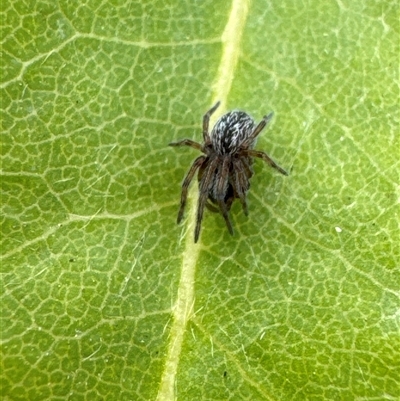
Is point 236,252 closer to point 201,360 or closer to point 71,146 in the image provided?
point 201,360

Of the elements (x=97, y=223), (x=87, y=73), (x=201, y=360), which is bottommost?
(x=201, y=360)

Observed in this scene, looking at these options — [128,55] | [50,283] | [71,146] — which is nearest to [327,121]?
[128,55]

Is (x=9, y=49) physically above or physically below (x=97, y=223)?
above

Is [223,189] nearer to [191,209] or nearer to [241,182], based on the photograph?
[241,182]

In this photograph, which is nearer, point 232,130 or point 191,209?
point 191,209

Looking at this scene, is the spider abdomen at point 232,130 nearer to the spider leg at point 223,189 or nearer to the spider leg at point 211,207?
the spider leg at point 223,189

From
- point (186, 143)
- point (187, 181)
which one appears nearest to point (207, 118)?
point (186, 143)
